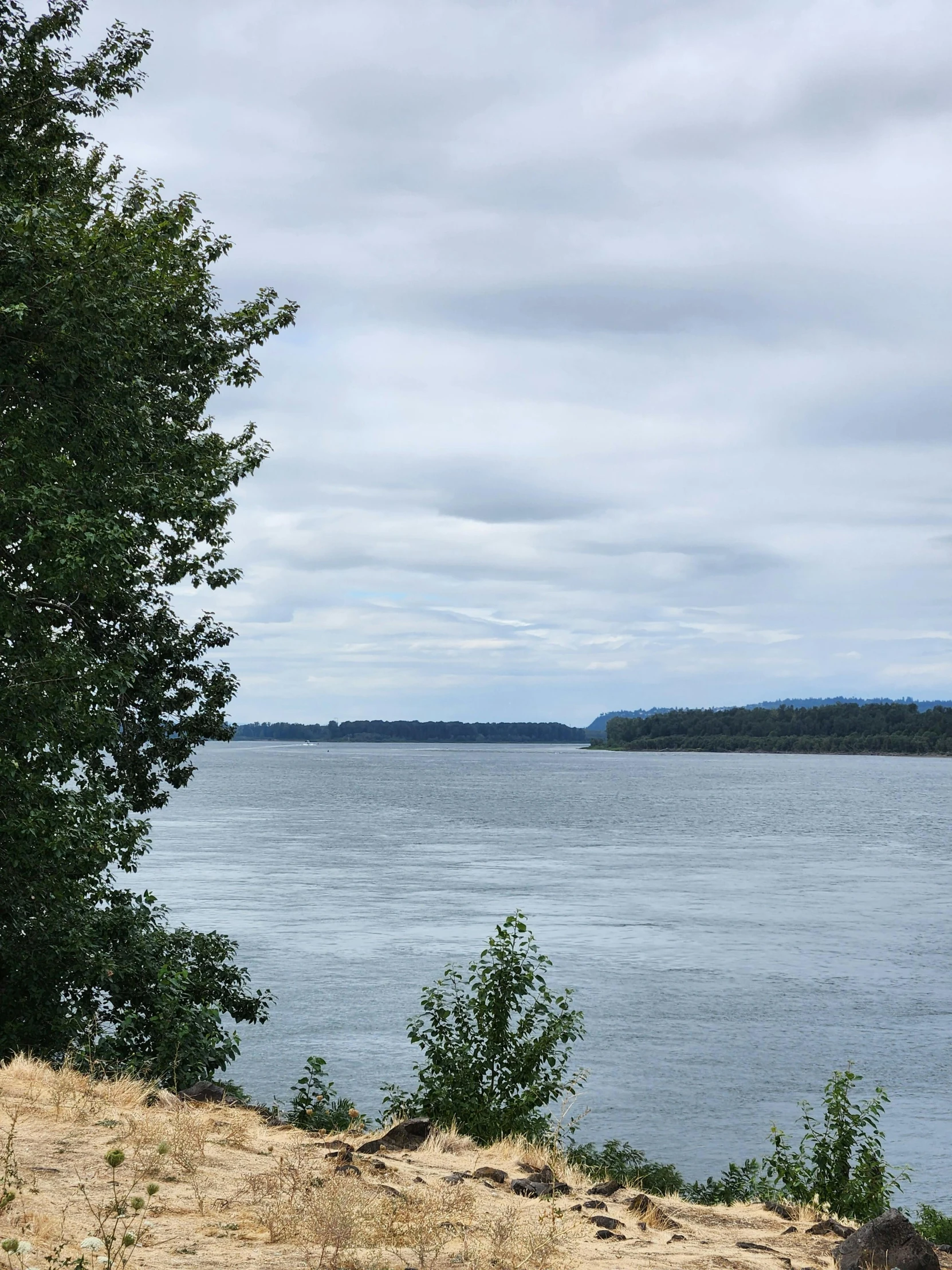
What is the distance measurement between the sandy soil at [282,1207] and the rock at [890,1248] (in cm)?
40

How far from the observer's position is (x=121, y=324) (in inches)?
546

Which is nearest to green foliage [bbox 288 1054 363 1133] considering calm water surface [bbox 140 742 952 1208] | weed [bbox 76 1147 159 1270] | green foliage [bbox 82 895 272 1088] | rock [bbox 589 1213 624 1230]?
green foliage [bbox 82 895 272 1088]

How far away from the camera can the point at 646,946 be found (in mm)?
Result: 42594

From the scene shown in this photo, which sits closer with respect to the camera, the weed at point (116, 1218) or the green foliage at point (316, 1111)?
the weed at point (116, 1218)

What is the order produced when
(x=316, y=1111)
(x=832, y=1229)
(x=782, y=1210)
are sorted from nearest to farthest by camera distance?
1. (x=832, y=1229)
2. (x=782, y=1210)
3. (x=316, y=1111)

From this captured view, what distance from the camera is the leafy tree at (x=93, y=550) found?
13.5 meters

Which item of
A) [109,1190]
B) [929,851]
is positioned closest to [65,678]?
[109,1190]

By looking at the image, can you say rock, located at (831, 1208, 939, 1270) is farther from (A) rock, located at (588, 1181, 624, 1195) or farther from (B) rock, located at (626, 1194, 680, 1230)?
(A) rock, located at (588, 1181, 624, 1195)

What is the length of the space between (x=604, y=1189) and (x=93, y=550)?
8.13m

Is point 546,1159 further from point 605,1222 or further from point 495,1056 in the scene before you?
point 495,1056

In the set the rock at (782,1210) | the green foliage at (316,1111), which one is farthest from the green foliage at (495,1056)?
the rock at (782,1210)

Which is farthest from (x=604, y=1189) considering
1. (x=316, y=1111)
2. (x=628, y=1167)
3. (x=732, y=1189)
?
(x=628, y=1167)

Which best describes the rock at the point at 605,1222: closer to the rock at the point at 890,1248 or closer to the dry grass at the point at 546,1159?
the dry grass at the point at 546,1159

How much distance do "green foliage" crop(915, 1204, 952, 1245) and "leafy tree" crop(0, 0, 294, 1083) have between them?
931cm
